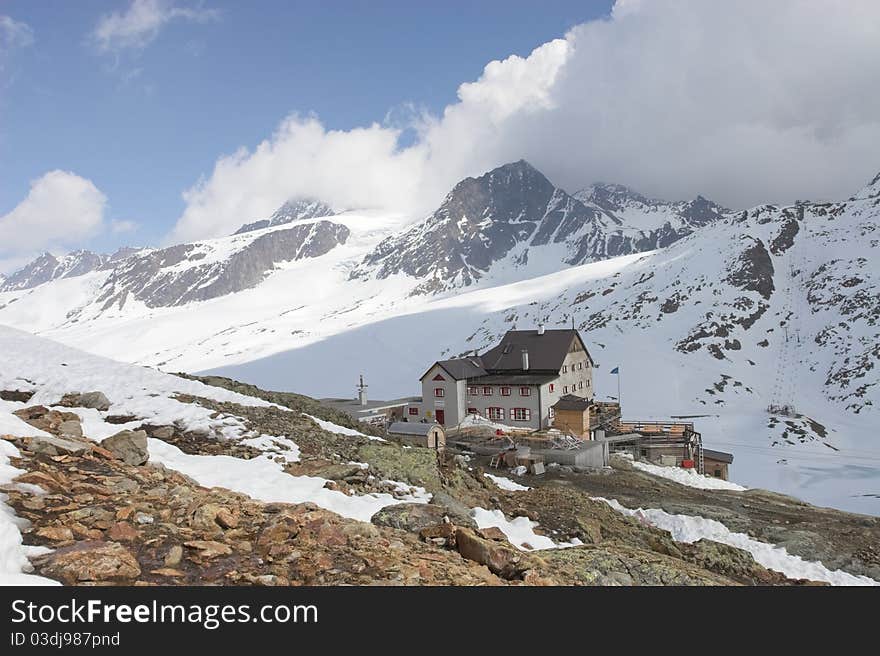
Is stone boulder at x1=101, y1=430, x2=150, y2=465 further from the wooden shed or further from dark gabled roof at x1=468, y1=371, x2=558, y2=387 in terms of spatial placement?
dark gabled roof at x1=468, y1=371, x2=558, y2=387

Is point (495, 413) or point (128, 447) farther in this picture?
point (495, 413)

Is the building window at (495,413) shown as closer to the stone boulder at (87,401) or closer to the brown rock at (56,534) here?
the stone boulder at (87,401)

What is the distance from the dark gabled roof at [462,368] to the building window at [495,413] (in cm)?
408

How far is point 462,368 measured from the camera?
59.0 metres

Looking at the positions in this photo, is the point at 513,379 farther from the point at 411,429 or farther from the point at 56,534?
the point at 56,534

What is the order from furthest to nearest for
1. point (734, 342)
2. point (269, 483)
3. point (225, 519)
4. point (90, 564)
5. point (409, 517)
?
point (734, 342) < point (269, 483) < point (409, 517) < point (225, 519) < point (90, 564)

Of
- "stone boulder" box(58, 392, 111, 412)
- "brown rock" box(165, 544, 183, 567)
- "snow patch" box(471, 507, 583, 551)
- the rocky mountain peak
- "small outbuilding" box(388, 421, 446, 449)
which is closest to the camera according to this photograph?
"brown rock" box(165, 544, 183, 567)

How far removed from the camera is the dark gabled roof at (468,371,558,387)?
5625cm

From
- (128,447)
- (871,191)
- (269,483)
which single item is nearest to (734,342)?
(871,191)

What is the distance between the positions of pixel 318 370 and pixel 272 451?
138m

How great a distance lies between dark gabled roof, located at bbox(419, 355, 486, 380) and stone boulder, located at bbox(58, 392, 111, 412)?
40449 mm

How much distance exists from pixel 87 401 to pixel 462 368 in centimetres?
4393

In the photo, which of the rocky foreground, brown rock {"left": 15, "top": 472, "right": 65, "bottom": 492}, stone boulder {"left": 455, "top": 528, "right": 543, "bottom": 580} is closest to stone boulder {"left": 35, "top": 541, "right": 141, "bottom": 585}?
the rocky foreground
